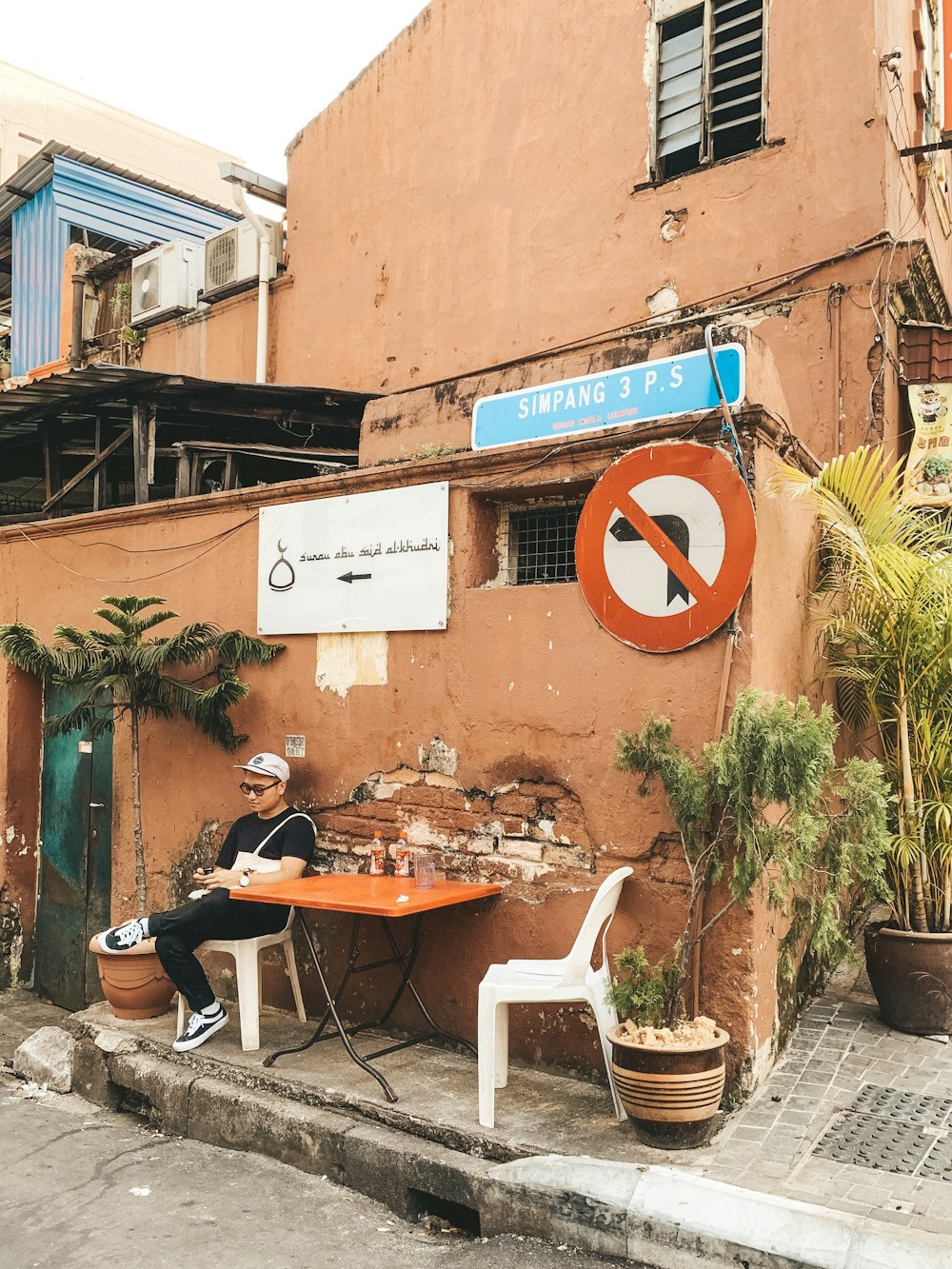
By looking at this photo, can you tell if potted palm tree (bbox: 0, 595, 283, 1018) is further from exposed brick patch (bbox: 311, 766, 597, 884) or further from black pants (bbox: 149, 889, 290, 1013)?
exposed brick patch (bbox: 311, 766, 597, 884)

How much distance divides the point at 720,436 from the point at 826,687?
2132 mm

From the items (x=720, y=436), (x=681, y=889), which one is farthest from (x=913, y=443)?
(x=681, y=889)

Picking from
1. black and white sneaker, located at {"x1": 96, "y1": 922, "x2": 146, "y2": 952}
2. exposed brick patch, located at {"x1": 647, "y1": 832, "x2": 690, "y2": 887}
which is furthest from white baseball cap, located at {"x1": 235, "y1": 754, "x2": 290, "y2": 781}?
exposed brick patch, located at {"x1": 647, "y1": 832, "x2": 690, "y2": 887}

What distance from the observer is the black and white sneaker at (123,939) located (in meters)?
6.23

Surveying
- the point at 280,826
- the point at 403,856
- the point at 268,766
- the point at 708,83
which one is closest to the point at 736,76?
the point at 708,83

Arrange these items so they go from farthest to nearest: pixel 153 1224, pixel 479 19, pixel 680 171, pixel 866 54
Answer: pixel 479 19
pixel 680 171
pixel 866 54
pixel 153 1224

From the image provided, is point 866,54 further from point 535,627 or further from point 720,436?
point 535,627

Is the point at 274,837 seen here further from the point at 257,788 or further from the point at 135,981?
the point at 135,981

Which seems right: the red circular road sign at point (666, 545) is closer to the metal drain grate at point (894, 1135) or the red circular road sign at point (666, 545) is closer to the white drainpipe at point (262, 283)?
the metal drain grate at point (894, 1135)

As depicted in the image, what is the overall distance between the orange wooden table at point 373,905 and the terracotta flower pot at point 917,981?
2068 millimetres

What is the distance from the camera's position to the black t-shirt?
6.11 m

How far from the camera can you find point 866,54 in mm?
7137

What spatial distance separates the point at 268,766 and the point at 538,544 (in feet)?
6.76

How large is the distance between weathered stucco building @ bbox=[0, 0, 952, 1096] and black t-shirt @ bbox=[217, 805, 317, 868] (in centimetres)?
26
